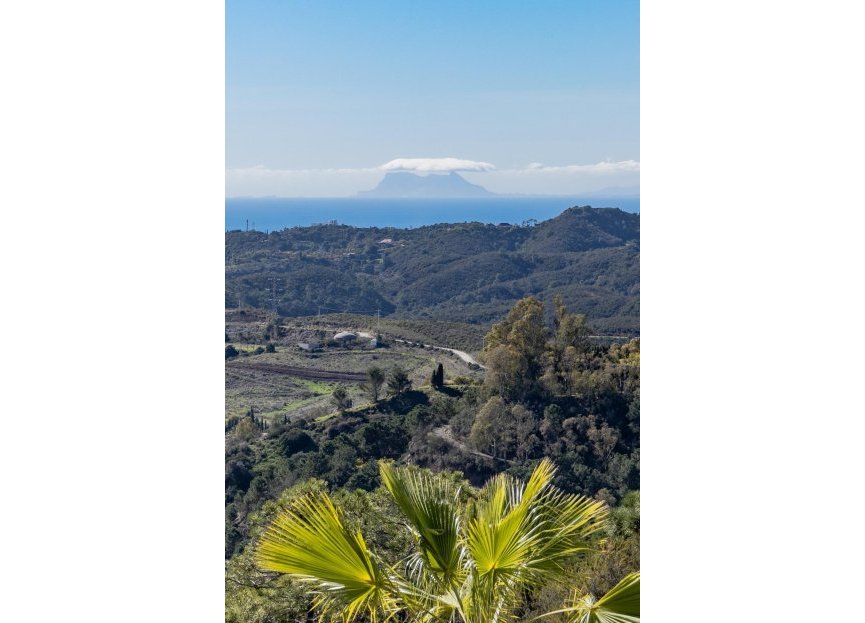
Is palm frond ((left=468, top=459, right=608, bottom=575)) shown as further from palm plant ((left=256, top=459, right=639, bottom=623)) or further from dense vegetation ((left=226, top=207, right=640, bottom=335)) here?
dense vegetation ((left=226, top=207, right=640, bottom=335))

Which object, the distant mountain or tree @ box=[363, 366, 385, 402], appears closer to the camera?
tree @ box=[363, 366, 385, 402]

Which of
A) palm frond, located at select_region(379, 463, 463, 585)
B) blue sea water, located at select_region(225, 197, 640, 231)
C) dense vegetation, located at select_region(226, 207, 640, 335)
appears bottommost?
palm frond, located at select_region(379, 463, 463, 585)

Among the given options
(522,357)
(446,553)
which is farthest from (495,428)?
(446,553)

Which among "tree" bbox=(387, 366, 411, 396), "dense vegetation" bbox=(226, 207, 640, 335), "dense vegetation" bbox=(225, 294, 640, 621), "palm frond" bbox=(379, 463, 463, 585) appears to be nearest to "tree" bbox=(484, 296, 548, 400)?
"dense vegetation" bbox=(225, 294, 640, 621)

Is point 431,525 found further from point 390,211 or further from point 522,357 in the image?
point 390,211

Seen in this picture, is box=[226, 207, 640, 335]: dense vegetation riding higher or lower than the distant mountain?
lower
